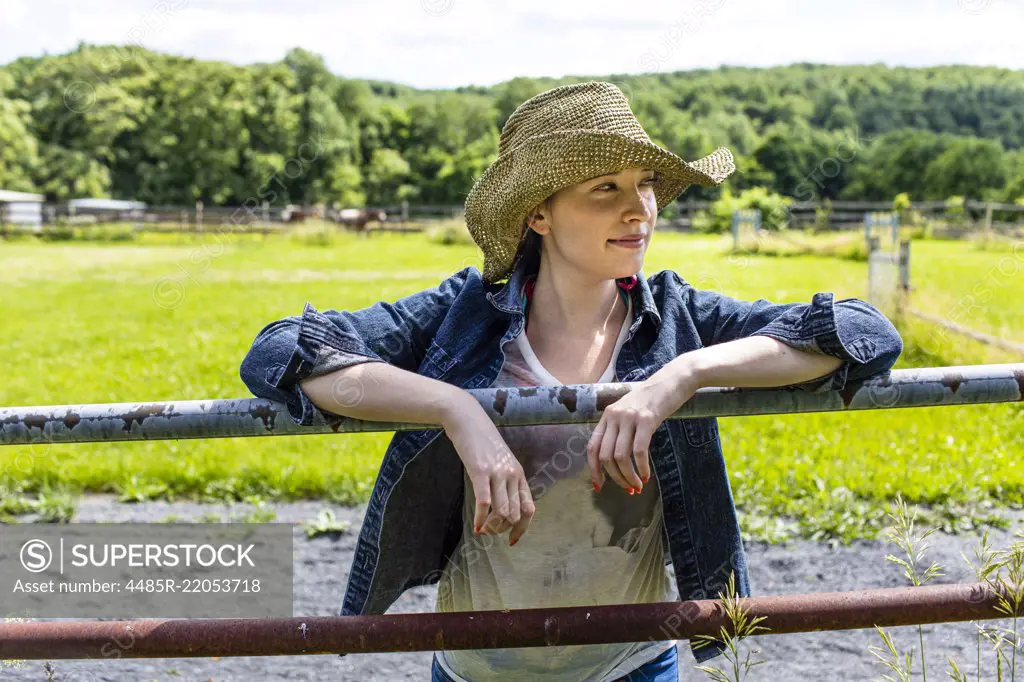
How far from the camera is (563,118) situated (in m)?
1.84

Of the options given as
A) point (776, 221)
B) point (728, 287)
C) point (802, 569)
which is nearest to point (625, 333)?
point (802, 569)

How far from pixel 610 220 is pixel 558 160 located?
0.48ft

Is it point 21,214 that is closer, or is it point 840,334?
point 840,334

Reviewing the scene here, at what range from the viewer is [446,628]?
1312 mm

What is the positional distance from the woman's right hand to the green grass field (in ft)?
11.2

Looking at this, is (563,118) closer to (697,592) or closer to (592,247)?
(592,247)

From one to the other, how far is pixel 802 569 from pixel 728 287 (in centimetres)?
989

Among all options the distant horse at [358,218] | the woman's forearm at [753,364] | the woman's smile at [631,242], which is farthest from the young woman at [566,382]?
the distant horse at [358,218]

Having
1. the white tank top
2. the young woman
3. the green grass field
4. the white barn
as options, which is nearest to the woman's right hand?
the young woman

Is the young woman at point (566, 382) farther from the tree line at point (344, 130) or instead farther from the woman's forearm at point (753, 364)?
the tree line at point (344, 130)

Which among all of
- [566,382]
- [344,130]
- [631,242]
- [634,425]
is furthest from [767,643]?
[344,130]

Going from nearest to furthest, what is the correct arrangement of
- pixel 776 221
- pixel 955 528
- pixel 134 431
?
pixel 134 431, pixel 955 528, pixel 776 221

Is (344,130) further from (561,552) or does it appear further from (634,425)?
(634,425)

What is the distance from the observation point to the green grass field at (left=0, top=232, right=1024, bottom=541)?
5105 mm
